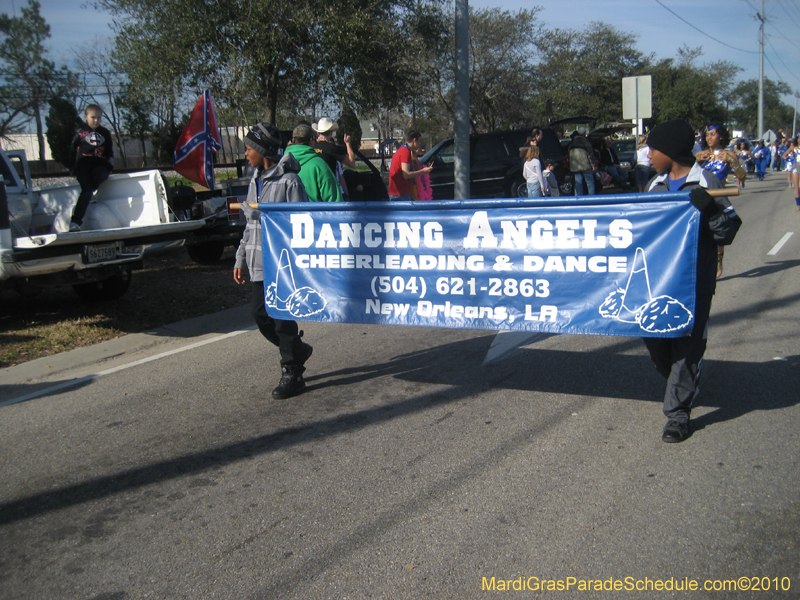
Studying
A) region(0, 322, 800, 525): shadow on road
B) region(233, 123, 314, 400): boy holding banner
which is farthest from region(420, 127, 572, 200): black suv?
region(233, 123, 314, 400): boy holding banner

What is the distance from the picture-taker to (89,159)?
7617 millimetres

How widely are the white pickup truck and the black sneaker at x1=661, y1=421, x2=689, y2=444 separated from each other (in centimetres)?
552

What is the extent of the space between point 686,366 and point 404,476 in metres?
1.80

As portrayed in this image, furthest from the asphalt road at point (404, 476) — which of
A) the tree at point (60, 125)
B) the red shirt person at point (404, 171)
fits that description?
the tree at point (60, 125)

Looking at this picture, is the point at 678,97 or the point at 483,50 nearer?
the point at 483,50

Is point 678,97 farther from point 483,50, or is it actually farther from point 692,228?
Result: point 692,228

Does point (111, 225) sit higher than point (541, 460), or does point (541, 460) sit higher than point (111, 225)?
point (111, 225)

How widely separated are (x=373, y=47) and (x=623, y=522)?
13.8 m

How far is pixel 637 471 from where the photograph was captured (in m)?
3.64

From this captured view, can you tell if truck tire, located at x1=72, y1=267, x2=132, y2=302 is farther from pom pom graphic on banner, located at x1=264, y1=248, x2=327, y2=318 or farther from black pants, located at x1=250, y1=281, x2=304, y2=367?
pom pom graphic on banner, located at x1=264, y1=248, x2=327, y2=318

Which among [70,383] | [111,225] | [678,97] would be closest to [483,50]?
[678,97]

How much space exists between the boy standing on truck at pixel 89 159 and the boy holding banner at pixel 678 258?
6.07 meters

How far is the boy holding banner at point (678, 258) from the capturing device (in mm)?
3693

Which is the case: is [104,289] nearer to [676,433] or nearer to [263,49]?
[676,433]
